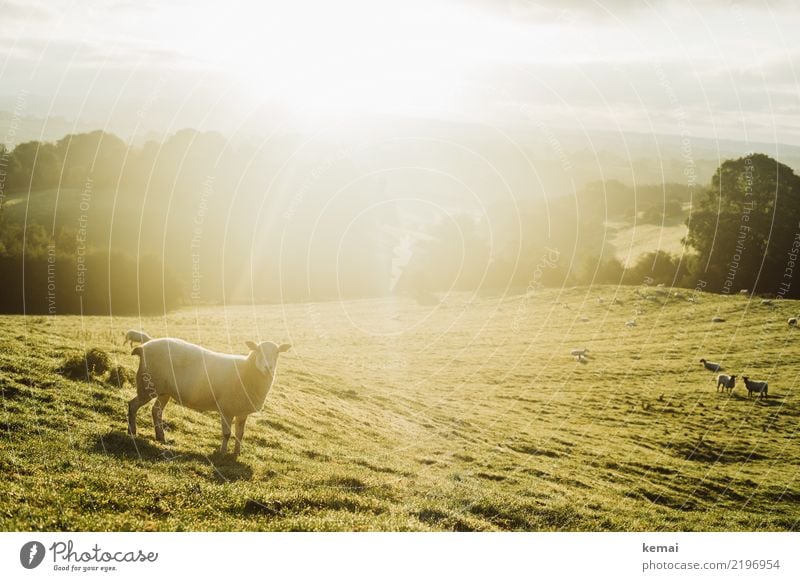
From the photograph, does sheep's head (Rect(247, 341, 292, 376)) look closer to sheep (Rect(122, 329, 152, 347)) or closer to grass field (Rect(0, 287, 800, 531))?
grass field (Rect(0, 287, 800, 531))

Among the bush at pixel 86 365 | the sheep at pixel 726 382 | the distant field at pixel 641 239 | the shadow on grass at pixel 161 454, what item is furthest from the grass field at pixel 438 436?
the distant field at pixel 641 239

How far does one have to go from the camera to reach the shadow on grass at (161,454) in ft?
47.1

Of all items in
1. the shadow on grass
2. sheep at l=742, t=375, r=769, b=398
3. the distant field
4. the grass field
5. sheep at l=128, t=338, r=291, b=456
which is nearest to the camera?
the grass field

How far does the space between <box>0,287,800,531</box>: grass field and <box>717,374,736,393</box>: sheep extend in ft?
5.23

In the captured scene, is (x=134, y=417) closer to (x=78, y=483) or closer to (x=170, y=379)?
(x=170, y=379)

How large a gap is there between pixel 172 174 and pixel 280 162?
22662mm

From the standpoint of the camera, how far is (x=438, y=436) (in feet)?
84.3

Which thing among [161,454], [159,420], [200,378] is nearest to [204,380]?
[200,378]

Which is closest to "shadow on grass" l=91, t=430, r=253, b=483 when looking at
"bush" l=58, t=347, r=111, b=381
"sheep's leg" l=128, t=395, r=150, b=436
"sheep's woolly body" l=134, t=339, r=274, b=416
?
"sheep's leg" l=128, t=395, r=150, b=436

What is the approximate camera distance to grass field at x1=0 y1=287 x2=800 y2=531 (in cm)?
1348

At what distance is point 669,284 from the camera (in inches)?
2879
